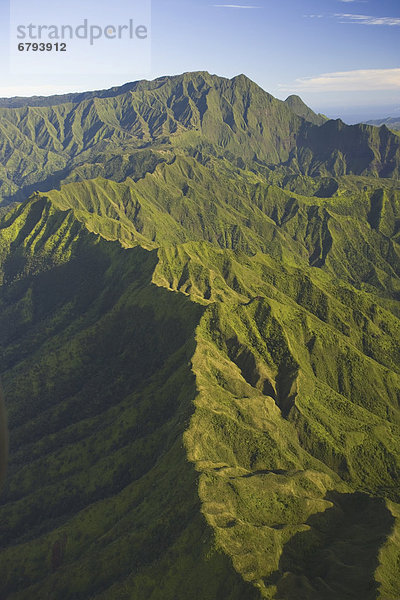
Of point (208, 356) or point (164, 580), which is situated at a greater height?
point (208, 356)

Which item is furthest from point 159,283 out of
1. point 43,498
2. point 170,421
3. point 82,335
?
point 43,498

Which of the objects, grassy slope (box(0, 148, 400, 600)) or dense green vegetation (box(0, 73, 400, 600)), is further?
grassy slope (box(0, 148, 400, 600))

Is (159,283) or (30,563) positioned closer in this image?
(30,563)

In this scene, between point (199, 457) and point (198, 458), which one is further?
point (199, 457)

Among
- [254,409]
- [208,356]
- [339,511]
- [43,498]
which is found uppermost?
[208,356]

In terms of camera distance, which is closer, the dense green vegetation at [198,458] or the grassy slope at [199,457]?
the dense green vegetation at [198,458]

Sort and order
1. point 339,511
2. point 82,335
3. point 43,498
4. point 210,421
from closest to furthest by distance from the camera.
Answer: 1. point 339,511
2. point 210,421
3. point 43,498
4. point 82,335

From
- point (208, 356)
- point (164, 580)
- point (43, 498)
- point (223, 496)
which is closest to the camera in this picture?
point (164, 580)

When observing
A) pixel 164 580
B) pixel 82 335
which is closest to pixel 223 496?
pixel 164 580

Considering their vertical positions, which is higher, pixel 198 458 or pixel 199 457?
pixel 198 458

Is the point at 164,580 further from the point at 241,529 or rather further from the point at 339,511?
the point at 339,511
